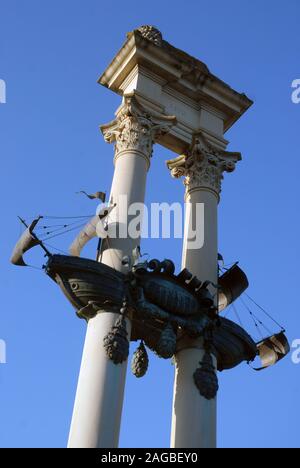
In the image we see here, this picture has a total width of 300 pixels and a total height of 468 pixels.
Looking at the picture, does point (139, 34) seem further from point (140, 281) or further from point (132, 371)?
point (132, 371)

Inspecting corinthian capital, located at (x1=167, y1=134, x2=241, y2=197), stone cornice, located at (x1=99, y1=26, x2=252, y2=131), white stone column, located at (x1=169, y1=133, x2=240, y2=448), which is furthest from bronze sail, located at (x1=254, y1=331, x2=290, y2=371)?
stone cornice, located at (x1=99, y1=26, x2=252, y2=131)

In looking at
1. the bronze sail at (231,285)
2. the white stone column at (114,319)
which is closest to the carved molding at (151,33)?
the white stone column at (114,319)

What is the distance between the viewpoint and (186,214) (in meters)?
25.2

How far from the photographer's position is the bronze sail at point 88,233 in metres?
21.8

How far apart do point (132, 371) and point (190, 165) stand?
7688mm

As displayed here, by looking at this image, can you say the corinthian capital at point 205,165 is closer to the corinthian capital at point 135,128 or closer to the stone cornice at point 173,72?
the corinthian capital at point 135,128

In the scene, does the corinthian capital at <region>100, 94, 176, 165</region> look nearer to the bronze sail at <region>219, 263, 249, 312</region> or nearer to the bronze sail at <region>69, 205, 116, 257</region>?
the bronze sail at <region>69, 205, 116, 257</region>

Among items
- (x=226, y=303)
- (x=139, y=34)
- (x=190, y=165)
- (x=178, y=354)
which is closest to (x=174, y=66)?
(x=139, y=34)

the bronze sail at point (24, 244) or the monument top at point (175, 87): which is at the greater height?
the monument top at point (175, 87)

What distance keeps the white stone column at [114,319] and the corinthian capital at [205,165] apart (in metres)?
1.70

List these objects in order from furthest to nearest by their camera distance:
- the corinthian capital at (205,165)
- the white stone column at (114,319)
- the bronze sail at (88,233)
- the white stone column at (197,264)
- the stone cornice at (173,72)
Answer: the stone cornice at (173,72)
the corinthian capital at (205,165)
the bronze sail at (88,233)
the white stone column at (197,264)
the white stone column at (114,319)

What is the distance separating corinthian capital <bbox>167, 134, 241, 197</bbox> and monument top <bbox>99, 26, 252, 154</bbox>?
391 millimetres
